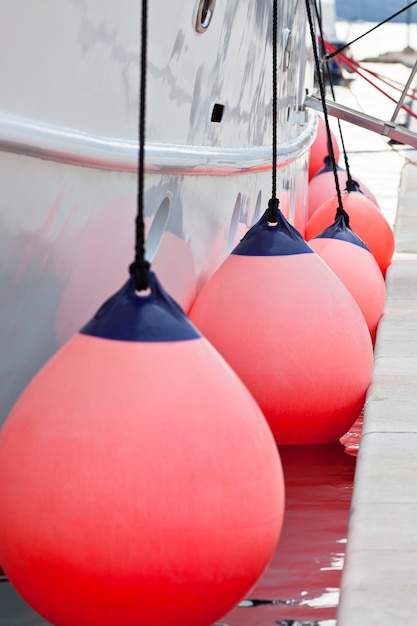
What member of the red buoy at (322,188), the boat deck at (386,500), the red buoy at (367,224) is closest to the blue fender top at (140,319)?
the boat deck at (386,500)

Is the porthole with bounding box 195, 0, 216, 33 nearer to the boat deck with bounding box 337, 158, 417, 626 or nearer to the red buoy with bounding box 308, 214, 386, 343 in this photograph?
the boat deck with bounding box 337, 158, 417, 626

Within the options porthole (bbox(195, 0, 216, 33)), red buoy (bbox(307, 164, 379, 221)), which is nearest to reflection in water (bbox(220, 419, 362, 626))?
porthole (bbox(195, 0, 216, 33))

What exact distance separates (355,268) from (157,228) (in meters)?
1.90

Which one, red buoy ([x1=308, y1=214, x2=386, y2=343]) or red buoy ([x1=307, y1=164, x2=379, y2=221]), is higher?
red buoy ([x1=307, y1=164, x2=379, y2=221])

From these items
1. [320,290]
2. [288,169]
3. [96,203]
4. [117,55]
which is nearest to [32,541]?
[96,203]

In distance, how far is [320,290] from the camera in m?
4.27

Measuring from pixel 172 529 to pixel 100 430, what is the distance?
26 cm

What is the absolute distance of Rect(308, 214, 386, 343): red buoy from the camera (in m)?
5.88

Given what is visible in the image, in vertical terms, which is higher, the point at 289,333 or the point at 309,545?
the point at 289,333

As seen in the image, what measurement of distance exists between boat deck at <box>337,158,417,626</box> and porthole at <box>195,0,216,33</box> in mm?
1571

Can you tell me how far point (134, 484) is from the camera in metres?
2.49

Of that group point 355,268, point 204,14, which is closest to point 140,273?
point 204,14

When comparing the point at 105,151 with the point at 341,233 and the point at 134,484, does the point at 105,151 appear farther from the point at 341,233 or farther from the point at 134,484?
the point at 341,233

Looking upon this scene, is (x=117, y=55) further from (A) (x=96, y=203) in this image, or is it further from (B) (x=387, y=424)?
(B) (x=387, y=424)
